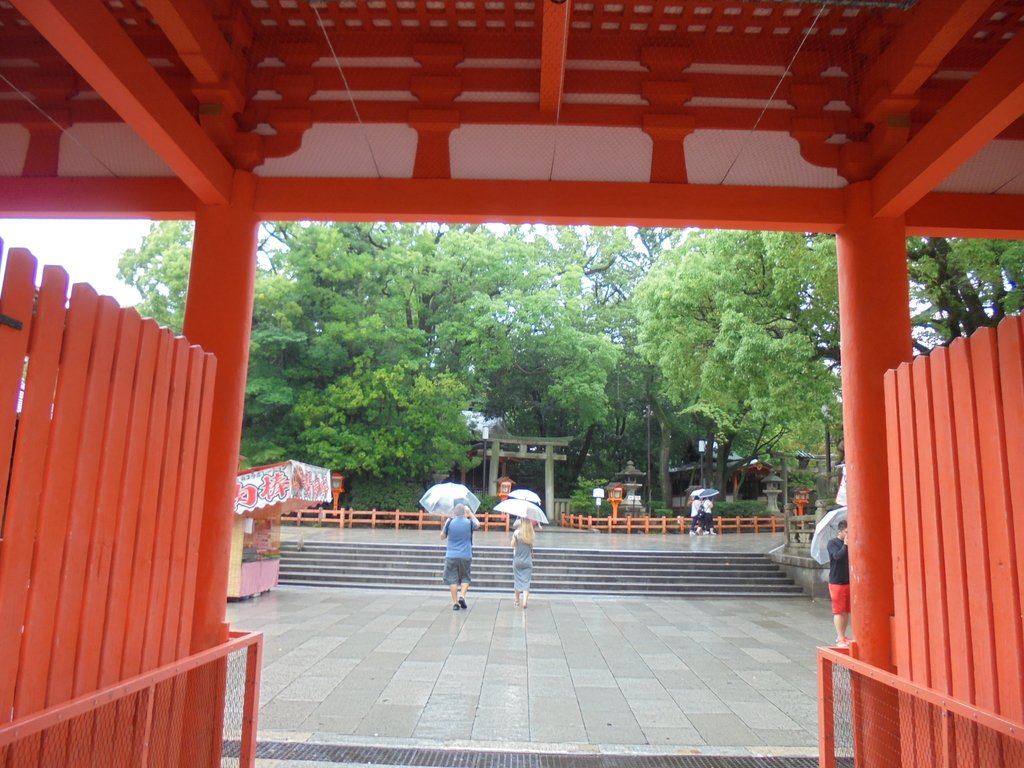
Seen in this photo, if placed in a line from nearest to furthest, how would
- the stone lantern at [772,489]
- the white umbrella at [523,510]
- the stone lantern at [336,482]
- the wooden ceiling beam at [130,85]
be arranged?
the wooden ceiling beam at [130,85], the white umbrella at [523,510], the stone lantern at [336,482], the stone lantern at [772,489]

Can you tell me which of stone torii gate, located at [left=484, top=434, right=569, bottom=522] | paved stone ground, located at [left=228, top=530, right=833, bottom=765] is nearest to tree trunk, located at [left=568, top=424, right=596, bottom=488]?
stone torii gate, located at [left=484, top=434, right=569, bottom=522]

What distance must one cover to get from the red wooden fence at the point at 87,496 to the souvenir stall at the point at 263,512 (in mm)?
7214

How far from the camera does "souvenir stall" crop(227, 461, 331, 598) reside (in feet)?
33.6

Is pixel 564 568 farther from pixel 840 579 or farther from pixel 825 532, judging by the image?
pixel 840 579

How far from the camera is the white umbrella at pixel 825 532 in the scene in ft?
28.6

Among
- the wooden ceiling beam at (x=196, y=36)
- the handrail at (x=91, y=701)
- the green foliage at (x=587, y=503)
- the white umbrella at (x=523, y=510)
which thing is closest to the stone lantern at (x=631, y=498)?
the green foliage at (x=587, y=503)

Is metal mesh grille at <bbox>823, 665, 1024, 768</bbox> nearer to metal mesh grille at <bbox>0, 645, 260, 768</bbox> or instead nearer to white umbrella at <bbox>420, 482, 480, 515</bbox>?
metal mesh grille at <bbox>0, 645, 260, 768</bbox>

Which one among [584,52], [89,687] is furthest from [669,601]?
[89,687]

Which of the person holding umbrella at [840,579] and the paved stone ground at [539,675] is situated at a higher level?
the person holding umbrella at [840,579]

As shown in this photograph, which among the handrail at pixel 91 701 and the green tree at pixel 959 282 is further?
the green tree at pixel 959 282

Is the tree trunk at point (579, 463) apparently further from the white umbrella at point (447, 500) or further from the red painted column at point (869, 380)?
the red painted column at point (869, 380)

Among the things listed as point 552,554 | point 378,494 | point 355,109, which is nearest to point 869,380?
point 355,109

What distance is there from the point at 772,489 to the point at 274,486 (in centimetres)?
2348

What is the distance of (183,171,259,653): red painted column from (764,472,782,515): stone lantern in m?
27.9
